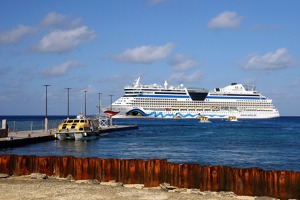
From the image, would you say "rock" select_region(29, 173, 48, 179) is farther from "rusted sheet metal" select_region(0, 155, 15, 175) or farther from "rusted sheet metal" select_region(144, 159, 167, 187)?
"rusted sheet metal" select_region(144, 159, 167, 187)

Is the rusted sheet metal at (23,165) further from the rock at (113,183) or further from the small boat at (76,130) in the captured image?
the small boat at (76,130)

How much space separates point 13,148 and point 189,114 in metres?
141

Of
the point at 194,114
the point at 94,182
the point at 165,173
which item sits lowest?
the point at 94,182

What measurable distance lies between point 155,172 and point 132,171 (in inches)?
36.8

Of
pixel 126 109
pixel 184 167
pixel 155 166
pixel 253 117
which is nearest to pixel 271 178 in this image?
pixel 184 167

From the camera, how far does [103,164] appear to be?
17656mm

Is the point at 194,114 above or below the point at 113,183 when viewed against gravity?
above

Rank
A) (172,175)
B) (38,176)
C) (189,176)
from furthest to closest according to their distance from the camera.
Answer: (38,176) → (172,175) → (189,176)

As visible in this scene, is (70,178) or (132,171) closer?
(132,171)

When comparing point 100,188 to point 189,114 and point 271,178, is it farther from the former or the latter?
point 189,114

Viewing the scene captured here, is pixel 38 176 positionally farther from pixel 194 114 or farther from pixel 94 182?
pixel 194 114

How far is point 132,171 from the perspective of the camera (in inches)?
677

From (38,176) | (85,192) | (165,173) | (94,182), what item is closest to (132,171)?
(165,173)

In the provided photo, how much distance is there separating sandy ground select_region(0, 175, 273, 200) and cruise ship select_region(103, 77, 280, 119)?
147797mm
